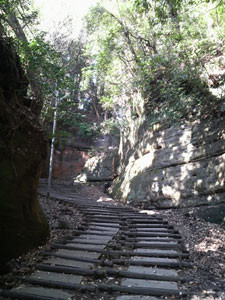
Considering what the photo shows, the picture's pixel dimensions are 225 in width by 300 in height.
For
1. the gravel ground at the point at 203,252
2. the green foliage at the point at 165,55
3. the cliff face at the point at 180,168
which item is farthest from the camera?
the green foliage at the point at 165,55

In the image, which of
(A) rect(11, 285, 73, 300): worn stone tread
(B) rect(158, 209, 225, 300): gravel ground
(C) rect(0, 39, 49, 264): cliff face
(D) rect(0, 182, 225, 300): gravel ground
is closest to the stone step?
(A) rect(11, 285, 73, 300): worn stone tread

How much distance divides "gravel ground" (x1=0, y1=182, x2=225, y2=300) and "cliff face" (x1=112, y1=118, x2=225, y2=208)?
2.28ft

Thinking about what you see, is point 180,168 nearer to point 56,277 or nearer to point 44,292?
point 56,277

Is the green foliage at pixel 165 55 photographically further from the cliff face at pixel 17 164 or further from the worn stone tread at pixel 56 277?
the worn stone tread at pixel 56 277

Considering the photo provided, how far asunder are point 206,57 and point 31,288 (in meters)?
10.0

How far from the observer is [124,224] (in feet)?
24.9

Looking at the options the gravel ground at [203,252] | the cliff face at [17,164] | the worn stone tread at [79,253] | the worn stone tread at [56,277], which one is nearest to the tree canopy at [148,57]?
the cliff face at [17,164]

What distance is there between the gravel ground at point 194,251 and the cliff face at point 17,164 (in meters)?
0.33

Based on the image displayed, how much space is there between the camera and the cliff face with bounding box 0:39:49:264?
4566mm

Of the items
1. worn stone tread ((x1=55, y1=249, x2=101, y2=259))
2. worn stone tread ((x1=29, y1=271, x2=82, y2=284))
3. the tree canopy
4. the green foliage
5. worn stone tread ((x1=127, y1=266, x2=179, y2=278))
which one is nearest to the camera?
worn stone tread ((x1=29, y1=271, x2=82, y2=284))

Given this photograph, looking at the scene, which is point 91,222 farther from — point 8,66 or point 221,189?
point 8,66

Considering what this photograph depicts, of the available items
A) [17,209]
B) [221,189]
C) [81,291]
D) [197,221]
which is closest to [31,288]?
[81,291]

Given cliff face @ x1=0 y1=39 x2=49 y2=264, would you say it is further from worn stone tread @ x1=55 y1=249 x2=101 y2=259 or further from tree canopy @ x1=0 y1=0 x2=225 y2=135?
tree canopy @ x1=0 y1=0 x2=225 y2=135

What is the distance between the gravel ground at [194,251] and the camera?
12.8ft
